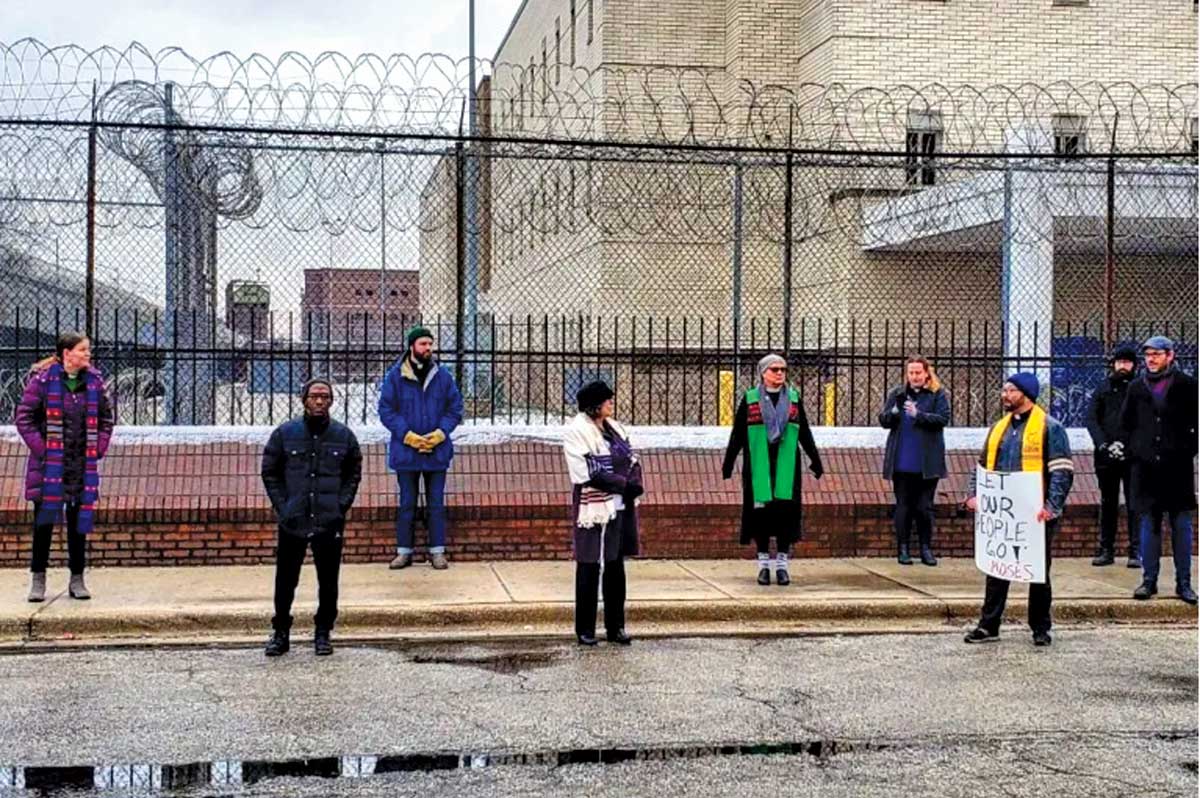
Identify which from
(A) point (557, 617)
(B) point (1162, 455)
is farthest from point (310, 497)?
(B) point (1162, 455)

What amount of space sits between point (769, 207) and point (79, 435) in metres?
6.70

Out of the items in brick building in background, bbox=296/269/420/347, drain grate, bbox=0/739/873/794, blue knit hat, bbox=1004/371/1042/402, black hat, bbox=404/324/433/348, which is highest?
brick building in background, bbox=296/269/420/347

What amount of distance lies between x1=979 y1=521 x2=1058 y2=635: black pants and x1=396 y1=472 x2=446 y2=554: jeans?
4182 millimetres

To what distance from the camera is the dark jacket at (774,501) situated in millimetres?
11219

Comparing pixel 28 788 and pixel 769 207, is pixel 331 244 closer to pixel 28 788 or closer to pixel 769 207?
pixel 769 207

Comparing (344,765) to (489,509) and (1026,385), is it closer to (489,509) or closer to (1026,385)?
(1026,385)

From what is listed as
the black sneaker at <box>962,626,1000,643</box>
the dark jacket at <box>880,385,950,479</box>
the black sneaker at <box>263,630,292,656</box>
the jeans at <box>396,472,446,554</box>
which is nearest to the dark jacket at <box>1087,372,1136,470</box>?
the dark jacket at <box>880,385,950,479</box>

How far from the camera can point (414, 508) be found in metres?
11.8

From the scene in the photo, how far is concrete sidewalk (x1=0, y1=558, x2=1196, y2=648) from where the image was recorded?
9.65 metres

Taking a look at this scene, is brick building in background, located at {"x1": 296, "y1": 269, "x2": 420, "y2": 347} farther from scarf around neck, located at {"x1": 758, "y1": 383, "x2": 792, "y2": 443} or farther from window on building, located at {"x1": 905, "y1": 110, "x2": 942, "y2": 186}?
window on building, located at {"x1": 905, "y1": 110, "x2": 942, "y2": 186}

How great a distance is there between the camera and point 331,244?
1280 cm

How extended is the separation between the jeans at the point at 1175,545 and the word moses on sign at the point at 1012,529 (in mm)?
1756

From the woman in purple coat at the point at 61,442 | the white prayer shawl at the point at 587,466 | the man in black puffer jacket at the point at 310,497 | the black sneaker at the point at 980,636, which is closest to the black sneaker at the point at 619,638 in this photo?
the white prayer shawl at the point at 587,466

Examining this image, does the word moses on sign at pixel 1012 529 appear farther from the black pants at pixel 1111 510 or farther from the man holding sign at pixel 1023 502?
the black pants at pixel 1111 510
